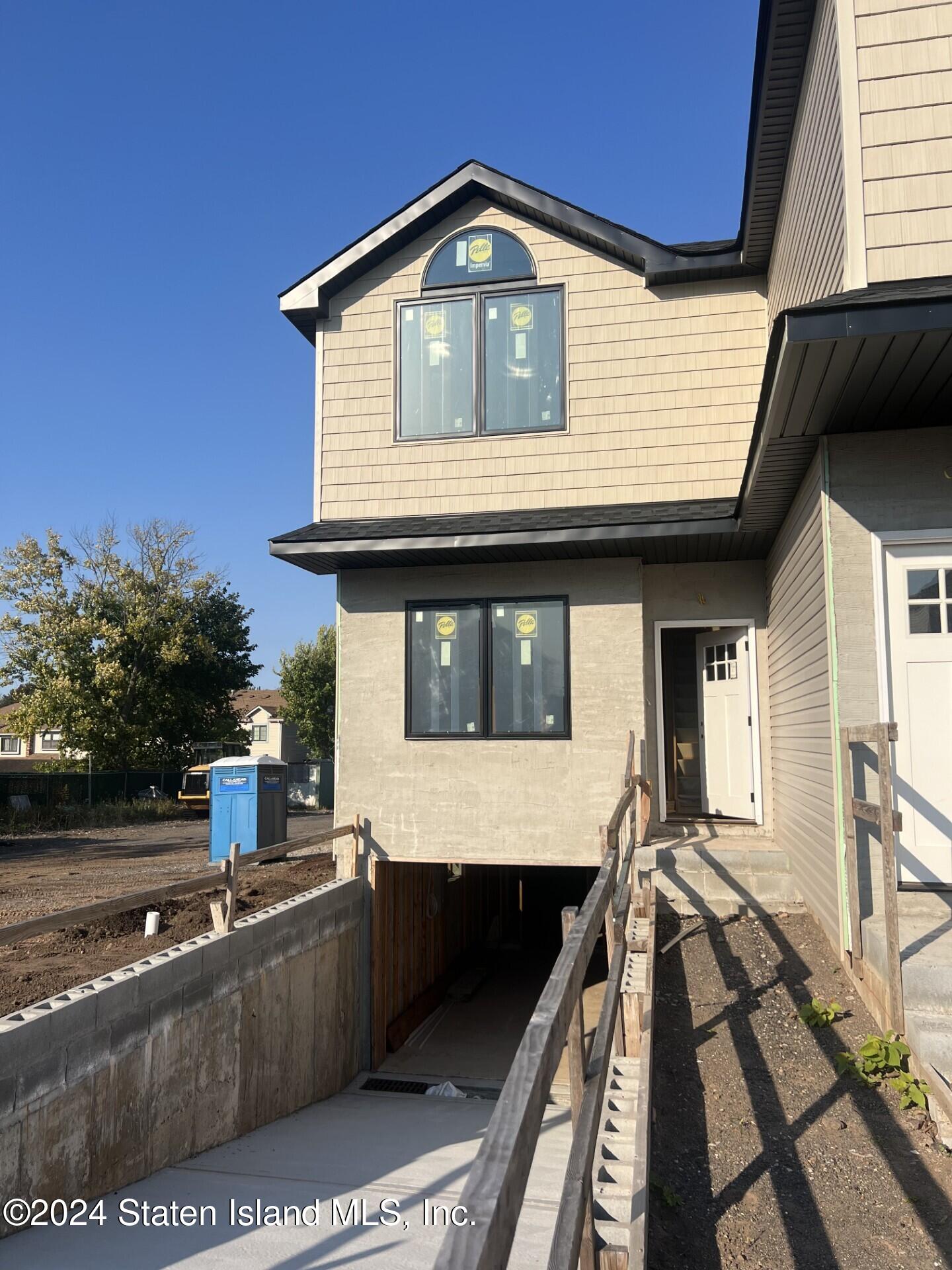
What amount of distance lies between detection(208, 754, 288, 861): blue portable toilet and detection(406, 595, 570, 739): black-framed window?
3465 millimetres

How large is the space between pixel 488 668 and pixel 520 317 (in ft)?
12.3

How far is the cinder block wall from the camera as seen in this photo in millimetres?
4711

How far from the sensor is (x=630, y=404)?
8.98 metres

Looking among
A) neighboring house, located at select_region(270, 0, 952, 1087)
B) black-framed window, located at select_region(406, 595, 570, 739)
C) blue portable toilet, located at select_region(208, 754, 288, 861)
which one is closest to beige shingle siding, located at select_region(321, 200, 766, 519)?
neighboring house, located at select_region(270, 0, 952, 1087)

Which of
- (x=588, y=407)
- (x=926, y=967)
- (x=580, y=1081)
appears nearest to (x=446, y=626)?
(x=588, y=407)

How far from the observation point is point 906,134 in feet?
16.4

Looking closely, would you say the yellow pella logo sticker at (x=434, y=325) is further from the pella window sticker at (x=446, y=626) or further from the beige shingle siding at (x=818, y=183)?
the beige shingle siding at (x=818, y=183)

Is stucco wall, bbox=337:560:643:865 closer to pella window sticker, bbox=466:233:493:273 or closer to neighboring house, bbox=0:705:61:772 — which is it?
pella window sticker, bbox=466:233:493:273

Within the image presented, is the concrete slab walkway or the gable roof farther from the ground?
the gable roof

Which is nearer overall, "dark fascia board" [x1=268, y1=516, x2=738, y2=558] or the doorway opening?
"dark fascia board" [x1=268, y1=516, x2=738, y2=558]

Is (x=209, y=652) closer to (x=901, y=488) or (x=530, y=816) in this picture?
(x=530, y=816)

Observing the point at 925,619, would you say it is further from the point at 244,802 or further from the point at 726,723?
the point at 244,802

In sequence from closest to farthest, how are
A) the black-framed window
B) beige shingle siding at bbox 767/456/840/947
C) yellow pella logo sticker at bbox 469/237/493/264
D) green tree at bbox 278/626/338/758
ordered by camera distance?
beige shingle siding at bbox 767/456/840/947 < the black-framed window < yellow pella logo sticker at bbox 469/237/493/264 < green tree at bbox 278/626/338/758

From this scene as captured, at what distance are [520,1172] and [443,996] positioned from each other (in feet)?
37.8
